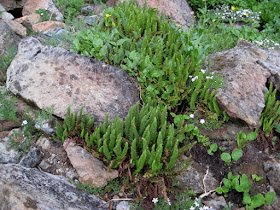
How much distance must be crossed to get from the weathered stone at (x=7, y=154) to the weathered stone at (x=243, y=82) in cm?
291

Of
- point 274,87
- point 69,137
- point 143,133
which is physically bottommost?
point 69,137

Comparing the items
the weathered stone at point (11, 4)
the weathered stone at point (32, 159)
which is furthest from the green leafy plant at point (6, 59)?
the weathered stone at point (11, 4)

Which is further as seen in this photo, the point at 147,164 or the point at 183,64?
the point at 183,64

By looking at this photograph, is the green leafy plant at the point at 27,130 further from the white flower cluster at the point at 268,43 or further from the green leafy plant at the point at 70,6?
the white flower cluster at the point at 268,43

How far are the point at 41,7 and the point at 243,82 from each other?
467cm

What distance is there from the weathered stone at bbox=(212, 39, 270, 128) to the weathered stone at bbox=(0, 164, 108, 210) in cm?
226

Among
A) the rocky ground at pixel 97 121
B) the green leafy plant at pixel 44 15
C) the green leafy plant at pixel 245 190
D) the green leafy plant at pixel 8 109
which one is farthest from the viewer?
the green leafy plant at pixel 44 15

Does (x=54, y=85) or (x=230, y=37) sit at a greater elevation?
(x=230, y=37)

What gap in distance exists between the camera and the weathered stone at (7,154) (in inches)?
140

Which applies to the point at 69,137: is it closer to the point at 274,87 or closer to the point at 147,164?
the point at 147,164

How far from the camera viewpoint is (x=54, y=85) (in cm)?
416

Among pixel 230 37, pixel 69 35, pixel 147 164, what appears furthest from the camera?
pixel 230 37

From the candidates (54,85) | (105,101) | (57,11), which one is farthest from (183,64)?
(57,11)

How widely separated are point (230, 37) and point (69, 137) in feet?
13.6
